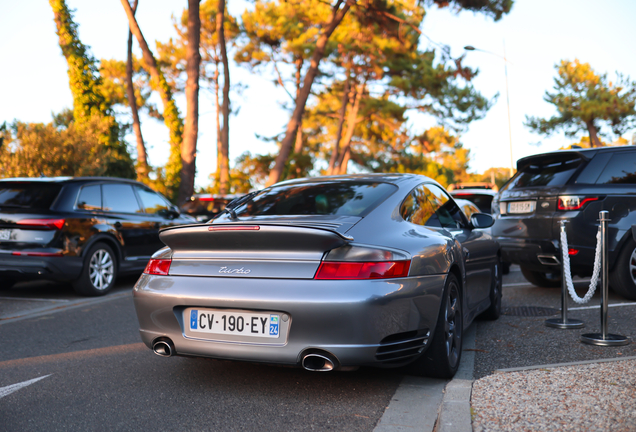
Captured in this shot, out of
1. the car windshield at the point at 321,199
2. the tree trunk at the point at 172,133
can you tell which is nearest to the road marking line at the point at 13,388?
the car windshield at the point at 321,199

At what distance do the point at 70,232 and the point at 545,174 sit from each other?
6144 mm

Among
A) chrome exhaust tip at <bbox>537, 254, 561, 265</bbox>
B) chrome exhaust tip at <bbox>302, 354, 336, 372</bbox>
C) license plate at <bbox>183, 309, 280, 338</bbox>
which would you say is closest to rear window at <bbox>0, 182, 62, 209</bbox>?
license plate at <bbox>183, 309, 280, 338</bbox>

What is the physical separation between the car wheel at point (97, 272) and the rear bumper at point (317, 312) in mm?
4678

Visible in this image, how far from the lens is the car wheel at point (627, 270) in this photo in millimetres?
6824

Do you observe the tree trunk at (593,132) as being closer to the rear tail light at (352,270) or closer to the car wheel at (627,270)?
the car wheel at (627,270)

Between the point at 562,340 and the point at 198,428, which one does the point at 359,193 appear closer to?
the point at 198,428

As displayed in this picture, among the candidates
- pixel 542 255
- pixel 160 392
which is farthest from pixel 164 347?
pixel 542 255

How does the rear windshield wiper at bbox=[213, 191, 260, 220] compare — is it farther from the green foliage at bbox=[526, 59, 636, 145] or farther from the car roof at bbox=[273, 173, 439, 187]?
the green foliage at bbox=[526, 59, 636, 145]

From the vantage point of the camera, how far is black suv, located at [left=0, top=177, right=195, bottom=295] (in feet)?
24.4

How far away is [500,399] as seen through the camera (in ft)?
11.3

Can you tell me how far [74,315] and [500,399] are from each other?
5.08 metres

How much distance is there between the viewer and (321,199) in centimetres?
432

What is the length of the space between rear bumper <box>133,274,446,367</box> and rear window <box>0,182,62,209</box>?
15.5ft

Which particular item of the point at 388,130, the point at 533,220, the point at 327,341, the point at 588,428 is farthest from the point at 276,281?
the point at 388,130
